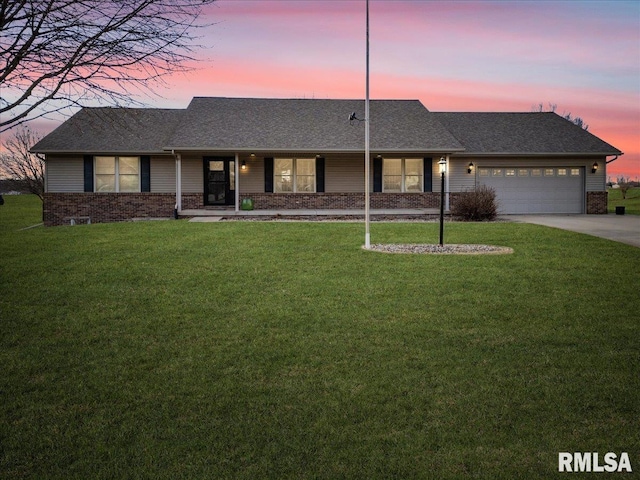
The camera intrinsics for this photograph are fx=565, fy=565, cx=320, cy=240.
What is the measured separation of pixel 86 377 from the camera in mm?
5352

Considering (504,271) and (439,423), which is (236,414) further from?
(504,271)

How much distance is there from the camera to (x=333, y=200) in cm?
2378

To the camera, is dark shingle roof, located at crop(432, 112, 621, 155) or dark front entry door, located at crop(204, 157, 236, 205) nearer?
dark front entry door, located at crop(204, 157, 236, 205)

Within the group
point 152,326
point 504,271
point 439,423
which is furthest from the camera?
point 504,271

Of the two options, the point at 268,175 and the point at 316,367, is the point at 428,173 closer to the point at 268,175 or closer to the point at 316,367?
the point at 268,175

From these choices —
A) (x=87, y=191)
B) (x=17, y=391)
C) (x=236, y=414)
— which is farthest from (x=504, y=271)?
(x=87, y=191)

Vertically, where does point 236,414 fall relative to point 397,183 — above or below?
below

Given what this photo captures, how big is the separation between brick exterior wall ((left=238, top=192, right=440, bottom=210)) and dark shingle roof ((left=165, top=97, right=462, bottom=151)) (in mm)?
2099

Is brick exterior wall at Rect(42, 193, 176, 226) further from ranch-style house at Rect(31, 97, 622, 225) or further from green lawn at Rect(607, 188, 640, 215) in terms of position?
green lawn at Rect(607, 188, 640, 215)

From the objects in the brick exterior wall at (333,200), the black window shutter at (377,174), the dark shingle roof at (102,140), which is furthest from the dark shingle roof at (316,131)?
the brick exterior wall at (333,200)

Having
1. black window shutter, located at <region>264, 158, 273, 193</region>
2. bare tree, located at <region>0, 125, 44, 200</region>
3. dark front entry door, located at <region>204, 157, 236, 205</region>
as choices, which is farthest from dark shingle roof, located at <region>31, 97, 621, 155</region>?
bare tree, located at <region>0, 125, 44, 200</region>

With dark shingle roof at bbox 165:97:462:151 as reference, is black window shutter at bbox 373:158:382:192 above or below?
below

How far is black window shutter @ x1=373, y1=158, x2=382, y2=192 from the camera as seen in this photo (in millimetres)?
23906

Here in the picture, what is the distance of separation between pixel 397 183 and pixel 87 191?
13057 mm
